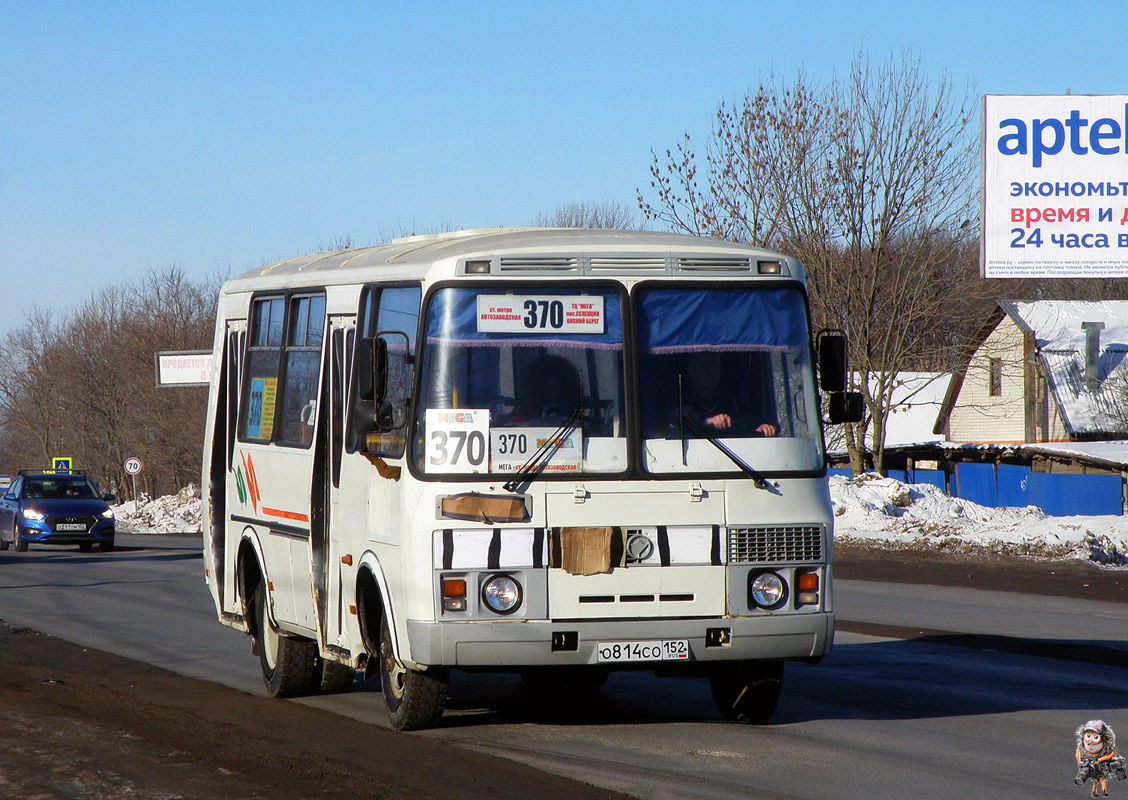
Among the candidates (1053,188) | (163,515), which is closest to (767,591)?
(1053,188)

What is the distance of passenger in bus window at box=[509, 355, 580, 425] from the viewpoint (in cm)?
804

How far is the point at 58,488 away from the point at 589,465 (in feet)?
93.3

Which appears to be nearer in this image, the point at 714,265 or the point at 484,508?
the point at 484,508

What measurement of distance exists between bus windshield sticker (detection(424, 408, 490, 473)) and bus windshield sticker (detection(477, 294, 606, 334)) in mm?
491

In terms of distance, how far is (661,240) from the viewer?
866 cm

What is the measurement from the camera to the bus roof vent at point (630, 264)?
831 centimetres

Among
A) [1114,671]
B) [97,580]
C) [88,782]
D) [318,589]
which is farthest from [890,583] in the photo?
[88,782]

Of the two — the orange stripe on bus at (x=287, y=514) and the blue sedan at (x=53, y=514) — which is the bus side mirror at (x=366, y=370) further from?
the blue sedan at (x=53, y=514)

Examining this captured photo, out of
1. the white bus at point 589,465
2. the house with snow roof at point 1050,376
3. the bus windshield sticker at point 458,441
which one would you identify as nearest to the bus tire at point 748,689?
the white bus at point 589,465

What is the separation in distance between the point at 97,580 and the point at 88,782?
17.5 metres

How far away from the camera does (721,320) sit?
27.6 feet

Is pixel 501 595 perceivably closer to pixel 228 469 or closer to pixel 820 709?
pixel 820 709

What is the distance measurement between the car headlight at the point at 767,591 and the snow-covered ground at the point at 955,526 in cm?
1867

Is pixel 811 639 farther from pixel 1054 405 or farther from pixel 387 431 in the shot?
pixel 1054 405
